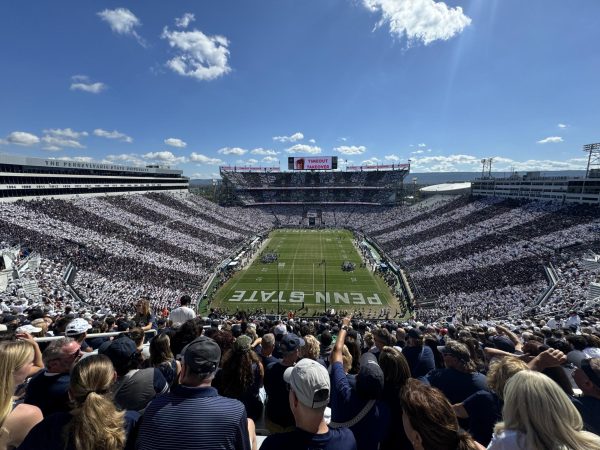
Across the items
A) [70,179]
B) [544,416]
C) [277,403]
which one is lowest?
[277,403]

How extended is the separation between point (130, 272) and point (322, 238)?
1554 inches

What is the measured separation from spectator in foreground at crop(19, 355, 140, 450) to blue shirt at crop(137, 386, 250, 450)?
0.22m

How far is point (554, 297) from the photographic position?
74.7 ft

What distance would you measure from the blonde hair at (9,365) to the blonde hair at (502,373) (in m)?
4.89

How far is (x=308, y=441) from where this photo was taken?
230cm

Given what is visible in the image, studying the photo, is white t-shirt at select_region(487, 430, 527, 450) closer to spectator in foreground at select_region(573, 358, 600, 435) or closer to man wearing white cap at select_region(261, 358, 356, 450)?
man wearing white cap at select_region(261, 358, 356, 450)

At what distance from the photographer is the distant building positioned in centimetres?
3984

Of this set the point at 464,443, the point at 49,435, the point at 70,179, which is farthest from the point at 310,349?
the point at 70,179

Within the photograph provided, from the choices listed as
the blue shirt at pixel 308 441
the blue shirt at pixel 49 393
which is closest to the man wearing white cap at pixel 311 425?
the blue shirt at pixel 308 441

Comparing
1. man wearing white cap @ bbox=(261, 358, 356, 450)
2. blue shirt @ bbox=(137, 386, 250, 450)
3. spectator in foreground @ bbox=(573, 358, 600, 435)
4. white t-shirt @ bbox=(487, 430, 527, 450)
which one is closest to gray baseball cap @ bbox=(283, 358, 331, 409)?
man wearing white cap @ bbox=(261, 358, 356, 450)

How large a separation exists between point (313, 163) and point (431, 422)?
99359mm

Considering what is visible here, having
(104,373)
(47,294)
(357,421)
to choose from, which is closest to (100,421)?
(104,373)

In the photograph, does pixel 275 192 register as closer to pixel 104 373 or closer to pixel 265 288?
pixel 265 288

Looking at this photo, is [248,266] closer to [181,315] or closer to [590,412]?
[181,315]
